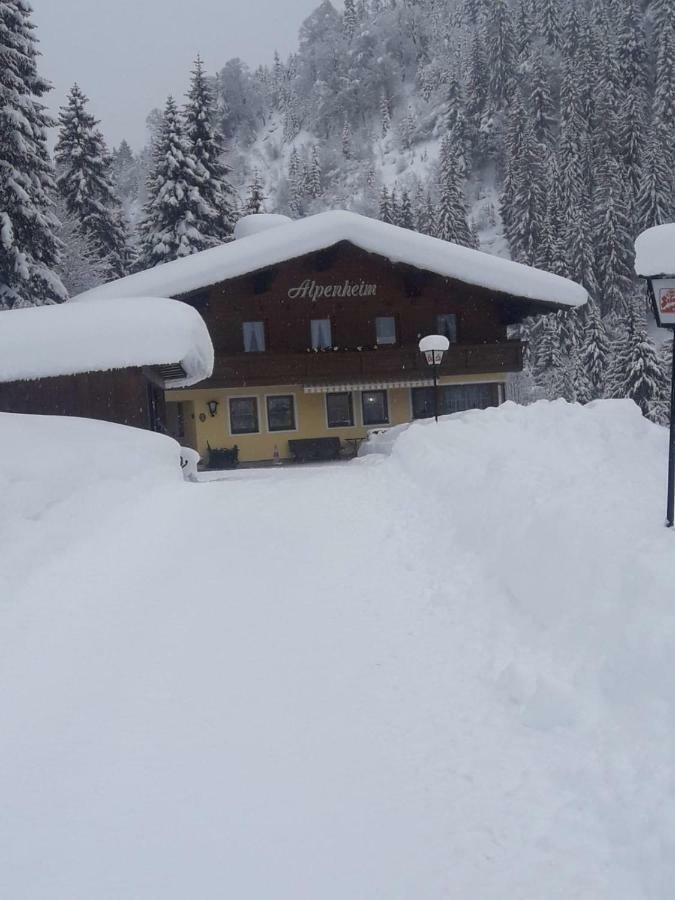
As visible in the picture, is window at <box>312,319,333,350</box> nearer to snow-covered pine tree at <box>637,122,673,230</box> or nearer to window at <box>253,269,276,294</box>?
window at <box>253,269,276,294</box>

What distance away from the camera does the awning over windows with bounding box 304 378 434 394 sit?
86.2 ft

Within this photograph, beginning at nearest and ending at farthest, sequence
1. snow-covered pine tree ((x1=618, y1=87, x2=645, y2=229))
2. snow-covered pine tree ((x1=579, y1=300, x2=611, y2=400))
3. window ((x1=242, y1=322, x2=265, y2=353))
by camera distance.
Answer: window ((x1=242, y1=322, x2=265, y2=353)) < snow-covered pine tree ((x1=579, y1=300, x2=611, y2=400)) < snow-covered pine tree ((x1=618, y1=87, x2=645, y2=229))

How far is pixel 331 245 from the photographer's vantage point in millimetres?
24781

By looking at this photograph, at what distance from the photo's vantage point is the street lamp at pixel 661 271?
589 cm

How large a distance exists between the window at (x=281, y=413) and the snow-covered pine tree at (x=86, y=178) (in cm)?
1182

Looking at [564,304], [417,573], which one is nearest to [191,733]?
[417,573]

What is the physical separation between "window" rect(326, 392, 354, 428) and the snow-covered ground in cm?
1929

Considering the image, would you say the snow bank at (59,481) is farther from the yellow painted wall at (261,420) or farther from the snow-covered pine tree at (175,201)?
the snow-covered pine tree at (175,201)

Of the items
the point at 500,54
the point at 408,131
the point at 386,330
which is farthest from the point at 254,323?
the point at 408,131

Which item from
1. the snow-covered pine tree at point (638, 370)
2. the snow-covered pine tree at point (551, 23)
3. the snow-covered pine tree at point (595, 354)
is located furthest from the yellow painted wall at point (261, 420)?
the snow-covered pine tree at point (551, 23)

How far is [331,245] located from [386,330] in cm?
453

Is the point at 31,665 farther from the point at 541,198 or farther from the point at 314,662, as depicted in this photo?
the point at 541,198

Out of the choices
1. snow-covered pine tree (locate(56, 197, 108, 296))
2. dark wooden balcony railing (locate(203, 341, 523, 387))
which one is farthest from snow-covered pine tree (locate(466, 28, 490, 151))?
dark wooden balcony railing (locate(203, 341, 523, 387))

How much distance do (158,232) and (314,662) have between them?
31.3 meters
